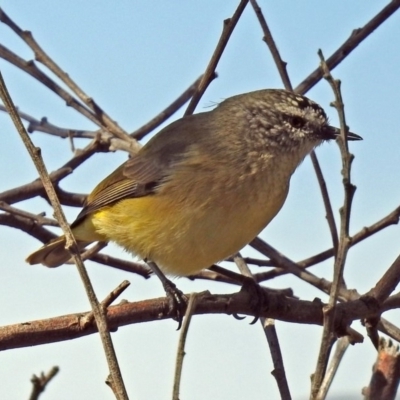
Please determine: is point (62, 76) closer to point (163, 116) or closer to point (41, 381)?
point (163, 116)

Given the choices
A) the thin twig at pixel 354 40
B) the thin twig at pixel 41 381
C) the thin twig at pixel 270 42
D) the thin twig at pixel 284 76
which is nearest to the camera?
Answer: the thin twig at pixel 41 381

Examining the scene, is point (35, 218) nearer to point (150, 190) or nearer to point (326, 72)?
point (150, 190)

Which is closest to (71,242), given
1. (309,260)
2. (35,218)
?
(35,218)

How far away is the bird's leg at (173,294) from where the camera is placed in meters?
3.43

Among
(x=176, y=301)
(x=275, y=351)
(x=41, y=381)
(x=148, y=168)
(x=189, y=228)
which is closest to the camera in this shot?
(x=41, y=381)

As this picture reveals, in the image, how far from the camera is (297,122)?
182 inches

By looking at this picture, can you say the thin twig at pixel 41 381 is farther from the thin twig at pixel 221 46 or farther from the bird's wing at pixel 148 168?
the bird's wing at pixel 148 168

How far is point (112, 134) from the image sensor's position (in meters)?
4.64

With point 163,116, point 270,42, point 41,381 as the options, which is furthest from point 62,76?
point 41,381

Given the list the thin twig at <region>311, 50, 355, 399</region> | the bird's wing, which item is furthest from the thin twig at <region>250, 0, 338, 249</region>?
the thin twig at <region>311, 50, 355, 399</region>

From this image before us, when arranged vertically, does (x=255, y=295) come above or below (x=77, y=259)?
above

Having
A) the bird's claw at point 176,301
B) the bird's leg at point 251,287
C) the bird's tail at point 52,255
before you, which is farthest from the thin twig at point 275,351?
the bird's tail at point 52,255

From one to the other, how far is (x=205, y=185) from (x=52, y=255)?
1.44m

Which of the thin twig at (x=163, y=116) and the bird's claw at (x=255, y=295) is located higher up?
the thin twig at (x=163, y=116)
